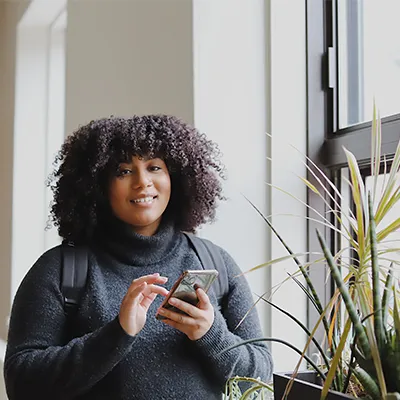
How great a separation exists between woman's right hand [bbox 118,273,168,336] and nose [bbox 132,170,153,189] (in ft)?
0.76

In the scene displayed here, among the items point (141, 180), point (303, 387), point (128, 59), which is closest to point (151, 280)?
point (141, 180)

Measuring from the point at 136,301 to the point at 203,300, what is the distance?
13 cm

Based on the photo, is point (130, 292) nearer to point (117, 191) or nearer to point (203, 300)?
point (203, 300)

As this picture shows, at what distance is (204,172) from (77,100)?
1.00 meters

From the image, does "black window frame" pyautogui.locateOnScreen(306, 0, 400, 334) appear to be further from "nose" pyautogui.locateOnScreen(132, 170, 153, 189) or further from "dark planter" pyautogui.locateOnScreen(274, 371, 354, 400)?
"dark planter" pyautogui.locateOnScreen(274, 371, 354, 400)

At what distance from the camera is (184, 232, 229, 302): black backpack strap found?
5.31ft

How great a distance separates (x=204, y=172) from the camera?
1691 mm

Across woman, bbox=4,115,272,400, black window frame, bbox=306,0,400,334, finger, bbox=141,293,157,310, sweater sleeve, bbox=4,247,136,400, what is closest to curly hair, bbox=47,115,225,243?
woman, bbox=4,115,272,400

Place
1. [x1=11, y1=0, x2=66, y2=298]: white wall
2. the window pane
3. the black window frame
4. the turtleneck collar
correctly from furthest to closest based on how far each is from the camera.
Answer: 1. [x1=11, y1=0, x2=66, y2=298]: white wall
2. the black window frame
3. the window pane
4. the turtleneck collar

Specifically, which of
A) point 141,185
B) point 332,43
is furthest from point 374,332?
point 332,43

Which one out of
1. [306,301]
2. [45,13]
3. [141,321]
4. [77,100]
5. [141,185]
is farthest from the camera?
[45,13]

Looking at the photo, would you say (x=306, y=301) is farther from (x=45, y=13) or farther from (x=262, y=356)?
(x=45, y=13)

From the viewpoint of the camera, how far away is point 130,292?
1420 millimetres

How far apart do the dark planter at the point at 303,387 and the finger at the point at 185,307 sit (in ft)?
1.06
